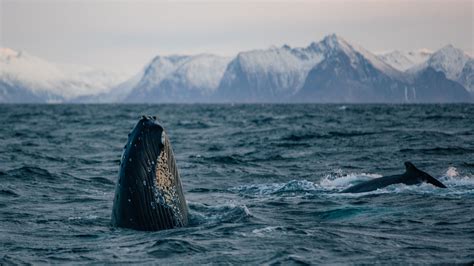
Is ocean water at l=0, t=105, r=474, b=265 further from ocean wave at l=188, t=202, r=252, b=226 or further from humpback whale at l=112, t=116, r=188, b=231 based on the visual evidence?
humpback whale at l=112, t=116, r=188, b=231

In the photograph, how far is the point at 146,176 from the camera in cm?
941

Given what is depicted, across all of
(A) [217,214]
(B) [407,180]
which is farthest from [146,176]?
(B) [407,180]

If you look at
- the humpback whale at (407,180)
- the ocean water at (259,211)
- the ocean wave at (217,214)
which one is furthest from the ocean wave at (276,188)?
the ocean wave at (217,214)

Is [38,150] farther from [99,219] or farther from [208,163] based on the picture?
[99,219]

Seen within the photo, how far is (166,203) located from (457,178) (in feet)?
32.4

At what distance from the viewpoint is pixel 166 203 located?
9.71 metres

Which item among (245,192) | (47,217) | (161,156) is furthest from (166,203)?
(245,192)

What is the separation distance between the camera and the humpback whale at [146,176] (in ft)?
30.7

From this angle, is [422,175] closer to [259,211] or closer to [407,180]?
[407,180]

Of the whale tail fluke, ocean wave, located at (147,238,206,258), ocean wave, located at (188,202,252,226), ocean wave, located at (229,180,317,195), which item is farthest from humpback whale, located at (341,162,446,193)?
ocean wave, located at (147,238,206,258)

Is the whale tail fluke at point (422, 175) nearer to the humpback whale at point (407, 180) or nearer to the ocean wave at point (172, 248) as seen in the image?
the humpback whale at point (407, 180)

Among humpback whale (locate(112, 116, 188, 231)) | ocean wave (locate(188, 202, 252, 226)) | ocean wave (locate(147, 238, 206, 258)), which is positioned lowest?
ocean wave (locate(188, 202, 252, 226))

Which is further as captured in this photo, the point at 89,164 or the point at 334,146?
the point at 334,146

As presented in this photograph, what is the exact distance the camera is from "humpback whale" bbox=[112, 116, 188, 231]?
9359mm
